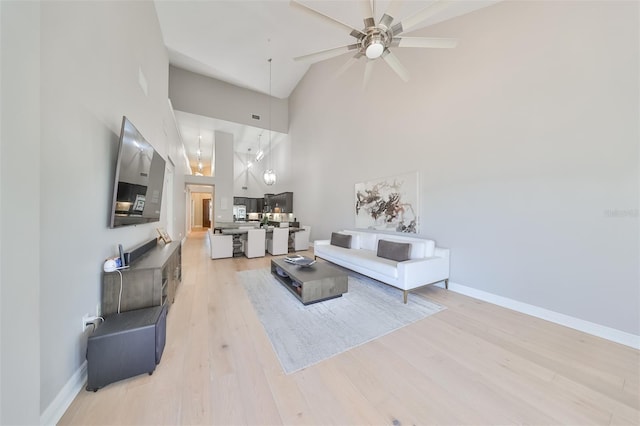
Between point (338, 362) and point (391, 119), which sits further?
point (391, 119)

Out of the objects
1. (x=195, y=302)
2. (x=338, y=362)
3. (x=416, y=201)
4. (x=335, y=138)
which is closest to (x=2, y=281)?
(x=338, y=362)

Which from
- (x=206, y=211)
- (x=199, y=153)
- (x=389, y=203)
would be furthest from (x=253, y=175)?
(x=389, y=203)

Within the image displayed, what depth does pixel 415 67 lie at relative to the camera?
354cm

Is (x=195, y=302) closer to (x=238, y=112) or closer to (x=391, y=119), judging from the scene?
(x=391, y=119)

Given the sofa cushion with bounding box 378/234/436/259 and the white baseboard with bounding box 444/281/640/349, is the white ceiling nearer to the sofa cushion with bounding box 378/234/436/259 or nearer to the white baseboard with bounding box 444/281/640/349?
the sofa cushion with bounding box 378/234/436/259

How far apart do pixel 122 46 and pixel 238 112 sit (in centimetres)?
503

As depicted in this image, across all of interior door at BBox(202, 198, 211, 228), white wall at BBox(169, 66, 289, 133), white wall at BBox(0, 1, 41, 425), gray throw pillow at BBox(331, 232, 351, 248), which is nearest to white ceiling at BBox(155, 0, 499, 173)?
white wall at BBox(169, 66, 289, 133)

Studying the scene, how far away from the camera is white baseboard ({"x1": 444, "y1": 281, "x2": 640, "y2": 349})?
1.95 metres

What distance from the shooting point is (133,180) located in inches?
88.7

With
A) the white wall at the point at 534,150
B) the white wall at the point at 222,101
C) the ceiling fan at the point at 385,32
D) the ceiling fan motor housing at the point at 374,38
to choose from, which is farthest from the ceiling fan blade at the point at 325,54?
the white wall at the point at 222,101

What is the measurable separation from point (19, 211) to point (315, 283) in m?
2.36

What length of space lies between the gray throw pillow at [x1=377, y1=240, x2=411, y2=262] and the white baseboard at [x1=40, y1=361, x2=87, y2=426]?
11.0 ft

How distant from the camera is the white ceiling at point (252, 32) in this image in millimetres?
3586

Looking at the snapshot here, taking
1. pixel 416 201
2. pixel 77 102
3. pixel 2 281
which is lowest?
pixel 2 281
